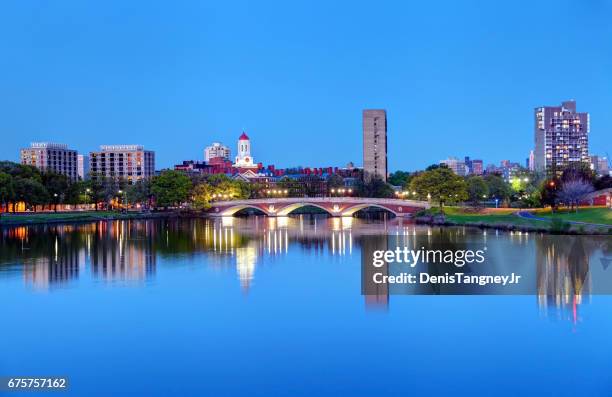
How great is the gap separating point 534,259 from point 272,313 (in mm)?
18780

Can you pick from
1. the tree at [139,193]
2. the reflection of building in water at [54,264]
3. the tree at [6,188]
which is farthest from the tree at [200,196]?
the reflection of building in water at [54,264]

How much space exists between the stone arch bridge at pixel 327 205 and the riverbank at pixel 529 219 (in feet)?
18.9

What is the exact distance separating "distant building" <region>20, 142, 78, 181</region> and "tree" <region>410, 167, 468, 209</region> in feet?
393

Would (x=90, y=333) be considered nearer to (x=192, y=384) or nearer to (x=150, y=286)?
(x=192, y=384)

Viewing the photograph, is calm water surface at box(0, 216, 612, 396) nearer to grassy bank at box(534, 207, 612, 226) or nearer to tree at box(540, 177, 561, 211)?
grassy bank at box(534, 207, 612, 226)

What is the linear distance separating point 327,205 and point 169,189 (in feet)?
83.4

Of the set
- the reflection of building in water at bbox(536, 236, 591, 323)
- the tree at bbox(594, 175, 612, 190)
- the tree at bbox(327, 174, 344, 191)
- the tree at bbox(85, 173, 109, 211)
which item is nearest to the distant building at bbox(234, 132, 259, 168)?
the tree at bbox(327, 174, 344, 191)

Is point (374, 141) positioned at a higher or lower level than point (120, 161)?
higher

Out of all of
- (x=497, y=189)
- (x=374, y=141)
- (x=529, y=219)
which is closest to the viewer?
(x=529, y=219)

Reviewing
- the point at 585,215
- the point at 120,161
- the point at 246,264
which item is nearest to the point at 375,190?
the point at 585,215

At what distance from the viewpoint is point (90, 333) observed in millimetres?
24219

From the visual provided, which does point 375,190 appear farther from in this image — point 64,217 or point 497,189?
point 64,217

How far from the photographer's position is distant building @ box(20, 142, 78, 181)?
17600cm

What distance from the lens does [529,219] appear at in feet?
194
